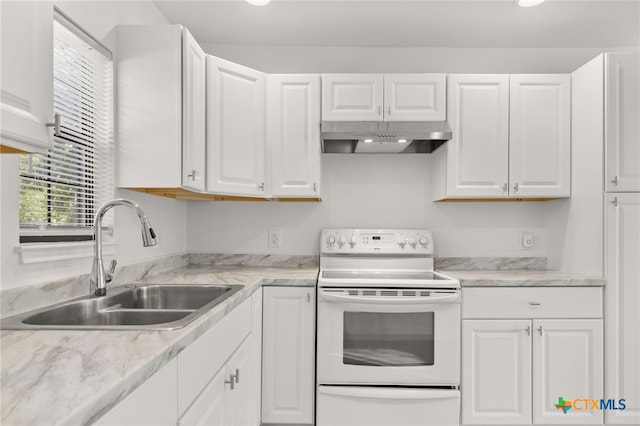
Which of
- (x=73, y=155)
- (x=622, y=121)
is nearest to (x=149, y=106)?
(x=73, y=155)

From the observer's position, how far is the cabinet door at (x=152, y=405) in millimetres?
740

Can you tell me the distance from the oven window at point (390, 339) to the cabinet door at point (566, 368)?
2.04 feet

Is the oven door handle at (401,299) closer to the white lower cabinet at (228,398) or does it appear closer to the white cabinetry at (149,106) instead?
the white lower cabinet at (228,398)

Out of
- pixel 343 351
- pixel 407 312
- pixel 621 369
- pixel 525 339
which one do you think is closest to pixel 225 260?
pixel 343 351

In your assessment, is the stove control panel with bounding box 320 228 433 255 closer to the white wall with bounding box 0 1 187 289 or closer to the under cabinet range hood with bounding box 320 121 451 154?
the under cabinet range hood with bounding box 320 121 451 154

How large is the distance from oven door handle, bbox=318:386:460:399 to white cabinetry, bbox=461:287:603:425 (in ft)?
0.63

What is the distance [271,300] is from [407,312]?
75 cm

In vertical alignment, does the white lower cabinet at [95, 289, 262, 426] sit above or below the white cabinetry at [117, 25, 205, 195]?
below

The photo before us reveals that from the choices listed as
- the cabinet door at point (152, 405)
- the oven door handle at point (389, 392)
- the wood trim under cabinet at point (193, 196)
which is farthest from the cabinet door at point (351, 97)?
the cabinet door at point (152, 405)

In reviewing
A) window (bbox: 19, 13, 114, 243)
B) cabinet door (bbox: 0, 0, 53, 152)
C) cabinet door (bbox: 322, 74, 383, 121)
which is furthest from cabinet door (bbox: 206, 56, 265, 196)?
cabinet door (bbox: 0, 0, 53, 152)

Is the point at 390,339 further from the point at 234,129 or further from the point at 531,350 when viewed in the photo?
the point at 234,129

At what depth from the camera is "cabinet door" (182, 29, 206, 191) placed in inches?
75.8

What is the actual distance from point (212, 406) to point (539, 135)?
2.38 meters

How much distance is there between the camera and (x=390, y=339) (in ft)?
7.03
